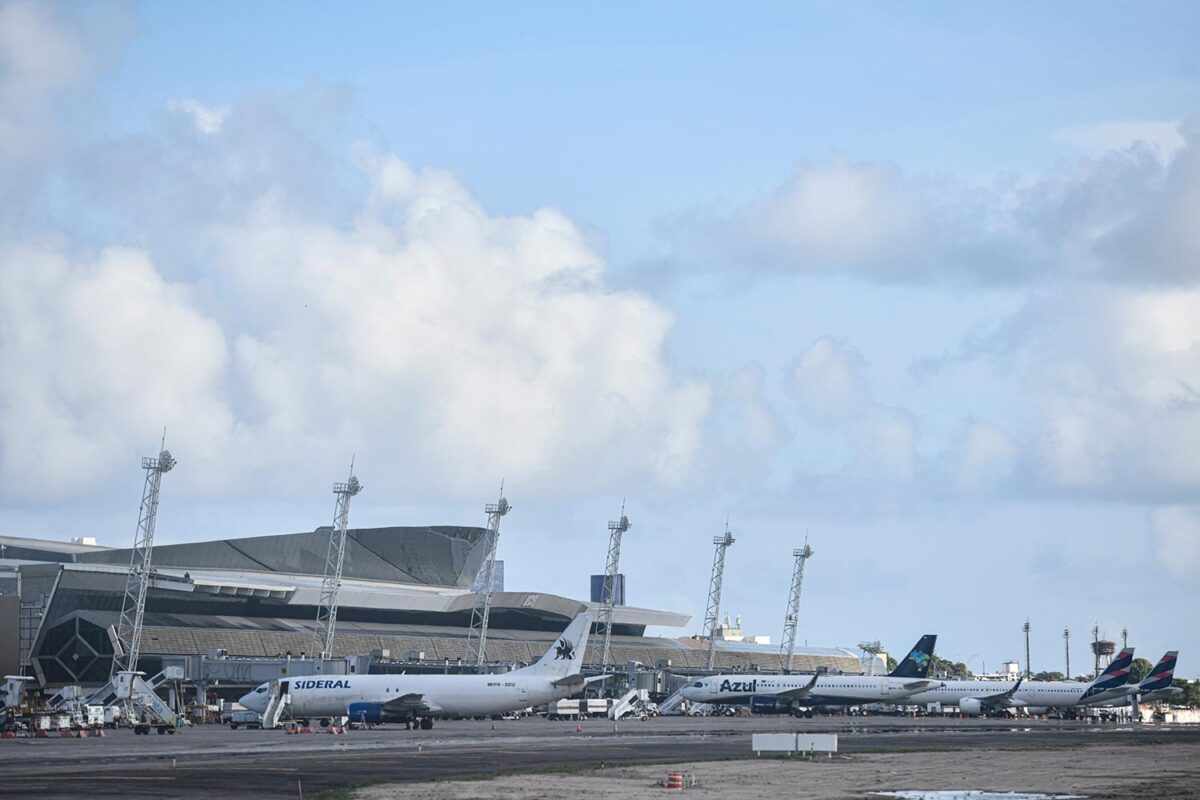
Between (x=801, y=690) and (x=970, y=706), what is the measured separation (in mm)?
18033

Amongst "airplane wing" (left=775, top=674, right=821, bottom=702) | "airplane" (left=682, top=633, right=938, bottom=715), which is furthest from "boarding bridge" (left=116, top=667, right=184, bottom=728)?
"airplane wing" (left=775, top=674, right=821, bottom=702)

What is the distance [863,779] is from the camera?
165ft

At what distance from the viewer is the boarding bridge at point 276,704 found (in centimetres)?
10150

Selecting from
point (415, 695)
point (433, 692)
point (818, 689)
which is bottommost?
point (415, 695)

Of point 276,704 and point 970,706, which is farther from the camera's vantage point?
point 970,706

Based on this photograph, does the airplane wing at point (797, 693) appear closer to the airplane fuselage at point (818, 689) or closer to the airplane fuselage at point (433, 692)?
the airplane fuselage at point (818, 689)

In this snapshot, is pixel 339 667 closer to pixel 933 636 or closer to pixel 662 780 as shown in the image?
pixel 933 636

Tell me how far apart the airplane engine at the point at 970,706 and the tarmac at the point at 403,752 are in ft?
126

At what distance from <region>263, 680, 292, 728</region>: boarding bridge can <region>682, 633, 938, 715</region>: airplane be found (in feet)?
160

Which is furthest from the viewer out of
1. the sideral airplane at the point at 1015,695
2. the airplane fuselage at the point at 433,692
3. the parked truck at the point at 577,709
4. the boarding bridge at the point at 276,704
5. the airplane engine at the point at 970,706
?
the airplane engine at the point at 970,706

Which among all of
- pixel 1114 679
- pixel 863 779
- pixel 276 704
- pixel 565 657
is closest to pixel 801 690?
pixel 1114 679

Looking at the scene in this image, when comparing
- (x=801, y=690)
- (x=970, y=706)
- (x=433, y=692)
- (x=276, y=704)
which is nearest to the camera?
(x=433, y=692)

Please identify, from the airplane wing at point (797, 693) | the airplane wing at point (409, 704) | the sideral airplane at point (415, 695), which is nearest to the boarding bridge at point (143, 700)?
the sideral airplane at point (415, 695)

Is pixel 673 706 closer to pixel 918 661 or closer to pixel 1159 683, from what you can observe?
pixel 918 661
